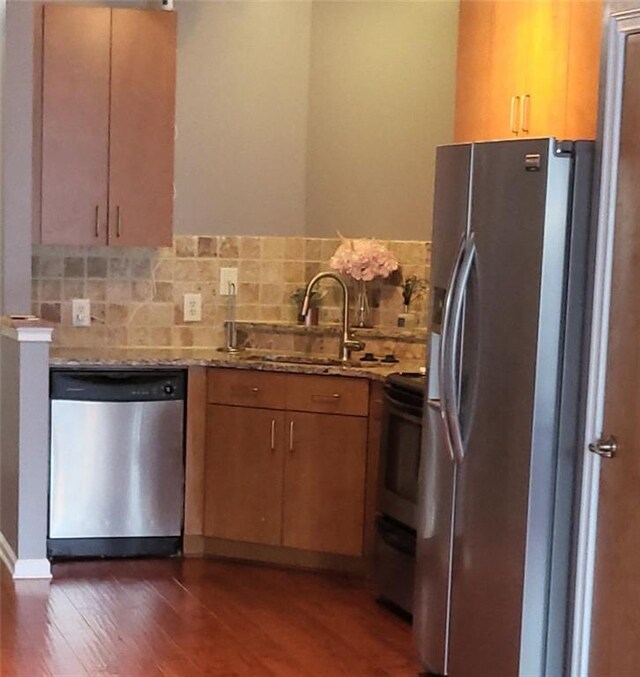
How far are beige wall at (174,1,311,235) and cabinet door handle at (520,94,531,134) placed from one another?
172cm

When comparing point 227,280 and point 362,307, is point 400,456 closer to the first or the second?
point 362,307

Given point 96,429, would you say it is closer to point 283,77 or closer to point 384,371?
point 384,371

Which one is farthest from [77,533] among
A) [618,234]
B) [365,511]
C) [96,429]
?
[618,234]

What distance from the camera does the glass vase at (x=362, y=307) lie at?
5.64 meters

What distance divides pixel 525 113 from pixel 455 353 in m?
1.18

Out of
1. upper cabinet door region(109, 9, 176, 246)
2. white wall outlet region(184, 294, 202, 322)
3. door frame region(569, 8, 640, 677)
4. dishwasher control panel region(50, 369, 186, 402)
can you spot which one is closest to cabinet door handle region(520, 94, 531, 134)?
door frame region(569, 8, 640, 677)

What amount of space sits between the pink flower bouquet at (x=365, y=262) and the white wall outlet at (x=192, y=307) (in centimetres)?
73

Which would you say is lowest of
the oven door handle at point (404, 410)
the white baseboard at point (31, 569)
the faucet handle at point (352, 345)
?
the white baseboard at point (31, 569)

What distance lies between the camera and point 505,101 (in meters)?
4.56

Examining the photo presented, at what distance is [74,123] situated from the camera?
17.5ft

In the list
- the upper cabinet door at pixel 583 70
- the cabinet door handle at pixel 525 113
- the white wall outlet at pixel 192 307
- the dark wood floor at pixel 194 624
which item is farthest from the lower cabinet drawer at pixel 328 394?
the upper cabinet door at pixel 583 70

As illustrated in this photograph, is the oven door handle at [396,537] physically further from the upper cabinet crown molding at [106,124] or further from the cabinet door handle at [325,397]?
the upper cabinet crown molding at [106,124]

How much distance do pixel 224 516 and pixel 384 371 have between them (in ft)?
3.26

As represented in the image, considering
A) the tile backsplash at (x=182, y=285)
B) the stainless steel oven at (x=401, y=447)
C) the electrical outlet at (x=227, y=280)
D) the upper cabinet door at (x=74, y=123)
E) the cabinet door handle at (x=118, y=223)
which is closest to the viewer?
the stainless steel oven at (x=401, y=447)
